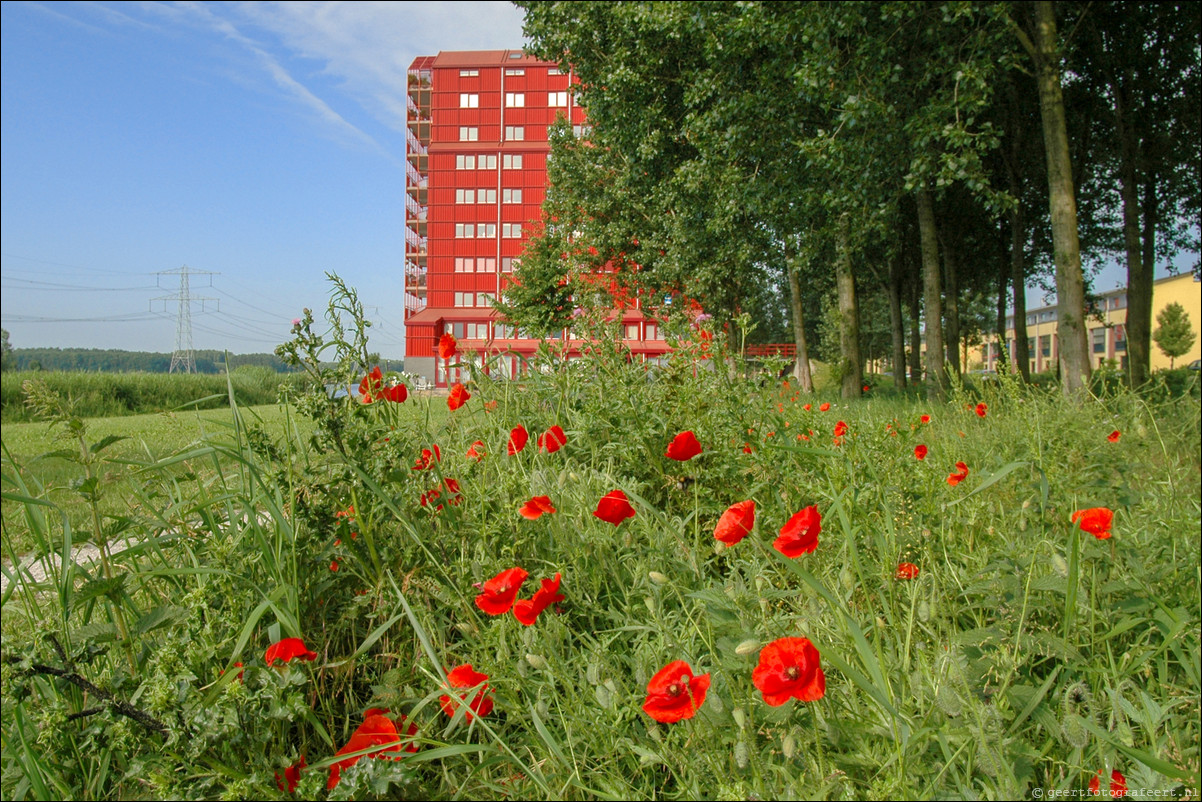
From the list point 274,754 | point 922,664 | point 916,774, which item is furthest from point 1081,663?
point 274,754

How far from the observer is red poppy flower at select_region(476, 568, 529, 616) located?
1312 mm

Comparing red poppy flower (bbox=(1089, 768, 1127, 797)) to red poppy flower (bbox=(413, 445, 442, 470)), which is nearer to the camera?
red poppy flower (bbox=(1089, 768, 1127, 797))

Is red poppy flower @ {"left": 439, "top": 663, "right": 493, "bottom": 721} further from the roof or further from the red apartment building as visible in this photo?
the roof

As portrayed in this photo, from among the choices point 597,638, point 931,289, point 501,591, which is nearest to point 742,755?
point 501,591

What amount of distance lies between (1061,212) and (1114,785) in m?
9.34

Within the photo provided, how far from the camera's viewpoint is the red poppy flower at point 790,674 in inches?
37.2

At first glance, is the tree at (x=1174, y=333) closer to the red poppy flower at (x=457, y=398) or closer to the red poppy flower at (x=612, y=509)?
the red poppy flower at (x=457, y=398)

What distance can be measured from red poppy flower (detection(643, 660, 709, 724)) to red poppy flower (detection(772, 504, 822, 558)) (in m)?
0.30

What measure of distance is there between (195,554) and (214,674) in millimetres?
469

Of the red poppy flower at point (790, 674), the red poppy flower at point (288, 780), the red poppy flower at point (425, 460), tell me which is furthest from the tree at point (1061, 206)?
the red poppy flower at point (288, 780)

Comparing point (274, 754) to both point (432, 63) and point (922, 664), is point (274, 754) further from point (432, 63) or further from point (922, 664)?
point (432, 63)

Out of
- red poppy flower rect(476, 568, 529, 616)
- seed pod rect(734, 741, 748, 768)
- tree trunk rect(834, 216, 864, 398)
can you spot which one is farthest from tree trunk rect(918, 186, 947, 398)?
seed pod rect(734, 741, 748, 768)

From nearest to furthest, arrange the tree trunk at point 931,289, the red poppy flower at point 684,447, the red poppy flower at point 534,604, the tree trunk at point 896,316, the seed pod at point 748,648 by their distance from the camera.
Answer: the seed pod at point 748,648
the red poppy flower at point 534,604
the red poppy flower at point 684,447
the tree trunk at point 931,289
the tree trunk at point 896,316

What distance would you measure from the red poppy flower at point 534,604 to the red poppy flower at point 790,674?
1.60ft
